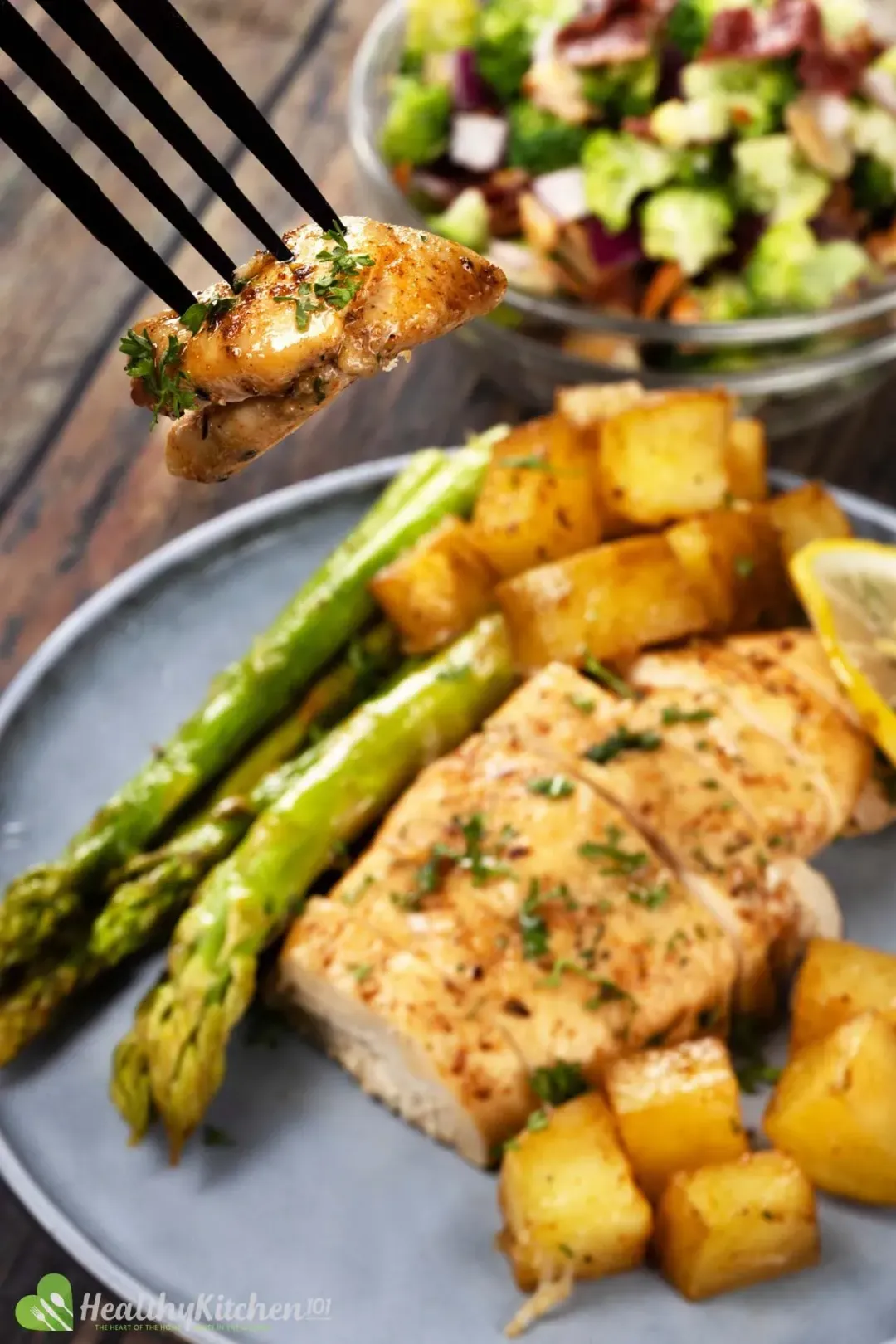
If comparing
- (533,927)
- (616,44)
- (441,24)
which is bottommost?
(533,927)

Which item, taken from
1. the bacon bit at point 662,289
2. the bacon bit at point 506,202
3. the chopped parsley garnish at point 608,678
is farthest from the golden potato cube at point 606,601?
the bacon bit at point 506,202

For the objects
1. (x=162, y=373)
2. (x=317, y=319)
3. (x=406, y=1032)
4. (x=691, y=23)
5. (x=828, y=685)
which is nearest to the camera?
(x=317, y=319)

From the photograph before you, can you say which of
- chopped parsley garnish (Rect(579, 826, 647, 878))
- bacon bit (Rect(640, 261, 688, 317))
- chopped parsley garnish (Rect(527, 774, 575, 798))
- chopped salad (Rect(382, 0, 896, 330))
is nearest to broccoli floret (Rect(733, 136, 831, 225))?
chopped salad (Rect(382, 0, 896, 330))

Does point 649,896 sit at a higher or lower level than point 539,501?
lower

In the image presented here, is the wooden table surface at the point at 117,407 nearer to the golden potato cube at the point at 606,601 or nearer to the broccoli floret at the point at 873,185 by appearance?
the broccoli floret at the point at 873,185

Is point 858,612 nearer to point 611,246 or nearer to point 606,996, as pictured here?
point 606,996

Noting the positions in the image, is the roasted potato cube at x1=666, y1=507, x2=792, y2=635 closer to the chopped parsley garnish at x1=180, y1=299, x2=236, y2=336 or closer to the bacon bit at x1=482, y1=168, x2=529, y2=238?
the bacon bit at x1=482, y1=168, x2=529, y2=238

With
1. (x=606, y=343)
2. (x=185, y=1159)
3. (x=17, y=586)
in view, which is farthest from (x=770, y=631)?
(x=17, y=586)

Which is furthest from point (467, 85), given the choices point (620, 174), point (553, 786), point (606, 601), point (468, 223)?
point (553, 786)
